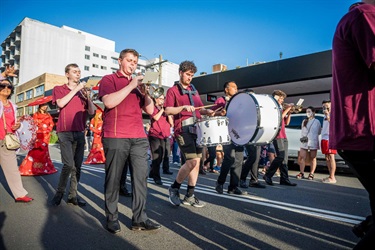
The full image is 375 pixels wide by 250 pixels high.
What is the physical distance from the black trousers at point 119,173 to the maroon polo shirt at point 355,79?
2101 millimetres

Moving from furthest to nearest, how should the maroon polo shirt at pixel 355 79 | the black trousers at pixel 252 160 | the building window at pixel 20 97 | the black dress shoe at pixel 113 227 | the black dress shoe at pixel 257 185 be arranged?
the building window at pixel 20 97, the black dress shoe at pixel 257 185, the black trousers at pixel 252 160, the black dress shoe at pixel 113 227, the maroon polo shirt at pixel 355 79

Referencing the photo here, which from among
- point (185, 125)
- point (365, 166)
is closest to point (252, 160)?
point (185, 125)

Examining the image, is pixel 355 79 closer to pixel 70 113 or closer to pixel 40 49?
pixel 70 113

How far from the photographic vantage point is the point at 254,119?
3914mm

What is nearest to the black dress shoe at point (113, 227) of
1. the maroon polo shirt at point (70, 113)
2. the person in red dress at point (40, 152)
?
the maroon polo shirt at point (70, 113)

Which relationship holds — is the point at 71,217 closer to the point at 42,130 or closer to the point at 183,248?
the point at 183,248

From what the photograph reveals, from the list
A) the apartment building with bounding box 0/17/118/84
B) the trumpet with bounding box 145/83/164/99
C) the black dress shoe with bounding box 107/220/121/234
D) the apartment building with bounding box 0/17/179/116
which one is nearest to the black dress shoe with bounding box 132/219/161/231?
the black dress shoe with bounding box 107/220/121/234

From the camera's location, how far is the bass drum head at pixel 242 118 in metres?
3.96

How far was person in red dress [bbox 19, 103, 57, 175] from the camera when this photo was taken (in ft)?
23.4

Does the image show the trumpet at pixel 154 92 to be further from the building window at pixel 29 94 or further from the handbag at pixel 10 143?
the building window at pixel 29 94

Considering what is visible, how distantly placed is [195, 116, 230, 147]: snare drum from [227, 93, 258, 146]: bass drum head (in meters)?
Answer: 0.49

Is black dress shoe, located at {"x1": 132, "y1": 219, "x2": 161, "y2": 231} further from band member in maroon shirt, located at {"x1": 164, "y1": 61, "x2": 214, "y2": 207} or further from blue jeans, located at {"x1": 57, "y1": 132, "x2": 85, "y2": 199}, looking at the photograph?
blue jeans, located at {"x1": 57, "y1": 132, "x2": 85, "y2": 199}

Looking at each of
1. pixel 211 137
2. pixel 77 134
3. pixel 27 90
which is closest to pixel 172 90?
pixel 211 137

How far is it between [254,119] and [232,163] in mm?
1287
